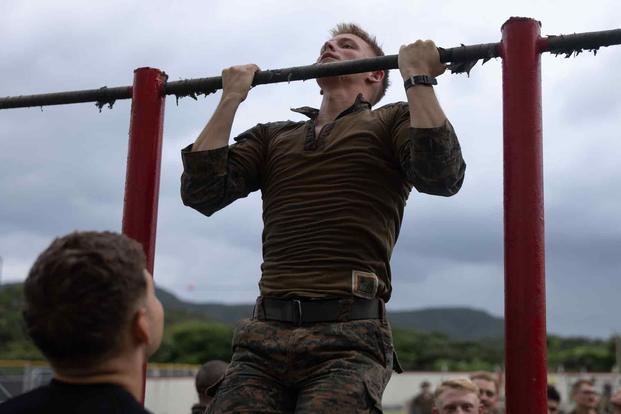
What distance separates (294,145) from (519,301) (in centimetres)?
91

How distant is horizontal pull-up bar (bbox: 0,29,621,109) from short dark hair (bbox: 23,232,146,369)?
1.20 metres

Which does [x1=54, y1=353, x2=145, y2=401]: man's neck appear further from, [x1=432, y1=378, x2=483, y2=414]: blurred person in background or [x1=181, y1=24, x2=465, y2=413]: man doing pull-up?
[x1=432, y1=378, x2=483, y2=414]: blurred person in background

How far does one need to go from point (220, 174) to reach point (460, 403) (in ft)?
7.44

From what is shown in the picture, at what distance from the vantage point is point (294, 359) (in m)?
2.46

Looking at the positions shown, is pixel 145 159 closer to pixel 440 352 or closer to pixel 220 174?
pixel 220 174

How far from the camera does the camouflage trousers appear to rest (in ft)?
7.77

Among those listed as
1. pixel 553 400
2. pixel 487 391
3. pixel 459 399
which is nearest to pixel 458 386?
pixel 459 399

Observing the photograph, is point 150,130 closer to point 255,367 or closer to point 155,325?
point 255,367

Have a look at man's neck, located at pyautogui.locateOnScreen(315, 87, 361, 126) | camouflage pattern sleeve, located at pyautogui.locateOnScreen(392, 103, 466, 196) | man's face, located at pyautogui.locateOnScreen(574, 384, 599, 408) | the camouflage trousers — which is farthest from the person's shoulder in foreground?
man's face, located at pyautogui.locateOnScreen(574, 384, 599, 408)

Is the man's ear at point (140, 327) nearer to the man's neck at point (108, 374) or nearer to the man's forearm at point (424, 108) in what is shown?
the man's neck at point (108, 374)

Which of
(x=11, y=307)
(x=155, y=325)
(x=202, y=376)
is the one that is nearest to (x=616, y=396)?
(x=202, y=376)

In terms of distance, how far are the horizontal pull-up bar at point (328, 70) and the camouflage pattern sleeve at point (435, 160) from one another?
0.74ft

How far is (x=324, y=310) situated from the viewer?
250 centimetres

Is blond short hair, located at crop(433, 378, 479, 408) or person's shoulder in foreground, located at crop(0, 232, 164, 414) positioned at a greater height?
person's shoulder in foreground, located at crop(0, 232, 164, 414)
